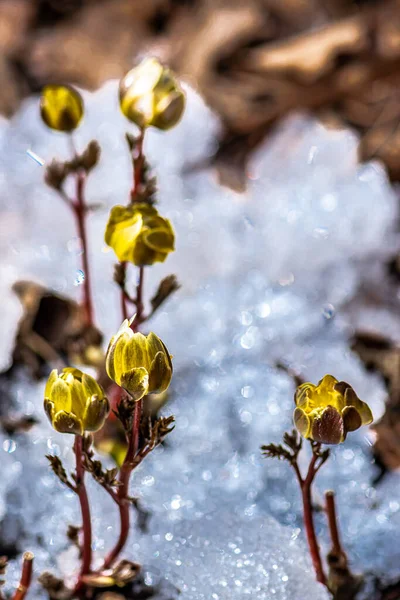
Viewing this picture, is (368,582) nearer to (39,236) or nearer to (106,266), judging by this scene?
(106,266)

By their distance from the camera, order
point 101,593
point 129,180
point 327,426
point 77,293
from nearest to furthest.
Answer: point 327,426 → point 101,593 → point 77,293 → point 129,180

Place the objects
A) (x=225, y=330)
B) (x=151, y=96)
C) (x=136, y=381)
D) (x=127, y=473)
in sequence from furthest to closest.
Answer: (x=225, y=330)
(x=151, y=96)
(x=127, y=473)
(x=136, y=381)

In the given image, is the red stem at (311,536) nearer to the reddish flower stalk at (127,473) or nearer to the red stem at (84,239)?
the reddish flower stalk at (127,473)

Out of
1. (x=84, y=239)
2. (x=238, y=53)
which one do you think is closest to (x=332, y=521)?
(x=84, y=239)

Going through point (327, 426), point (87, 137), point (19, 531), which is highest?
point (327, 426)

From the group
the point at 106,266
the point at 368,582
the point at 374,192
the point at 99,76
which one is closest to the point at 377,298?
the point at 374,192

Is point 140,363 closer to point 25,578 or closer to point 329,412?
point 329,412

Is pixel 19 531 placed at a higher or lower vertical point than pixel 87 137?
lower

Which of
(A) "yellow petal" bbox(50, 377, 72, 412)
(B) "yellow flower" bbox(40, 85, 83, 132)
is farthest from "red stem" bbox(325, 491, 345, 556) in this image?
(B) "yellow flower" bbox(40, 85, 83, 132)
